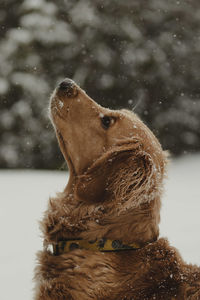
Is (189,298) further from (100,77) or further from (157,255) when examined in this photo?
(100,77)

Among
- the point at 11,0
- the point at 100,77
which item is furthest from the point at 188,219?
the point at 11,0

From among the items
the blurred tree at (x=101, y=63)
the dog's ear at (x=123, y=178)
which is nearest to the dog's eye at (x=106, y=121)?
the dog's ear at (x=123, y=178)

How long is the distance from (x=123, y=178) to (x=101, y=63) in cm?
938

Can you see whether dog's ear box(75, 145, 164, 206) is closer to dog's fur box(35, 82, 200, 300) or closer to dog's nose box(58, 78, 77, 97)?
dog's fur box(35, 82, 200, 300)

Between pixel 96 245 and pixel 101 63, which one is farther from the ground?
pixel 101 63

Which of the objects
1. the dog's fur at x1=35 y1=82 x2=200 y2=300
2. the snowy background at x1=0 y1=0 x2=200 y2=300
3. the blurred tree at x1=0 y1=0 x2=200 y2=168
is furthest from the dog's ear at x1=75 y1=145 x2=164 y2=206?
the blurred tree at x1=0 y1=0 x2=200 y2=168

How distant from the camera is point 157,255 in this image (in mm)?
2150

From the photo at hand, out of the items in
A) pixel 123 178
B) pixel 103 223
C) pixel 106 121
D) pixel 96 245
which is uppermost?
pixel 106 121

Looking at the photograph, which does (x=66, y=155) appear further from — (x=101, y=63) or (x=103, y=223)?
(x=101, y=63)

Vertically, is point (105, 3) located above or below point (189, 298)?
above

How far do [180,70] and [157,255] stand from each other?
34.3 ft

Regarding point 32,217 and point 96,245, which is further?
point 32,217

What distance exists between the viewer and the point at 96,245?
2.17 meters

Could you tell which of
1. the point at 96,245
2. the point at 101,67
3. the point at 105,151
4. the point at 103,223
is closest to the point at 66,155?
the point at 105,151
